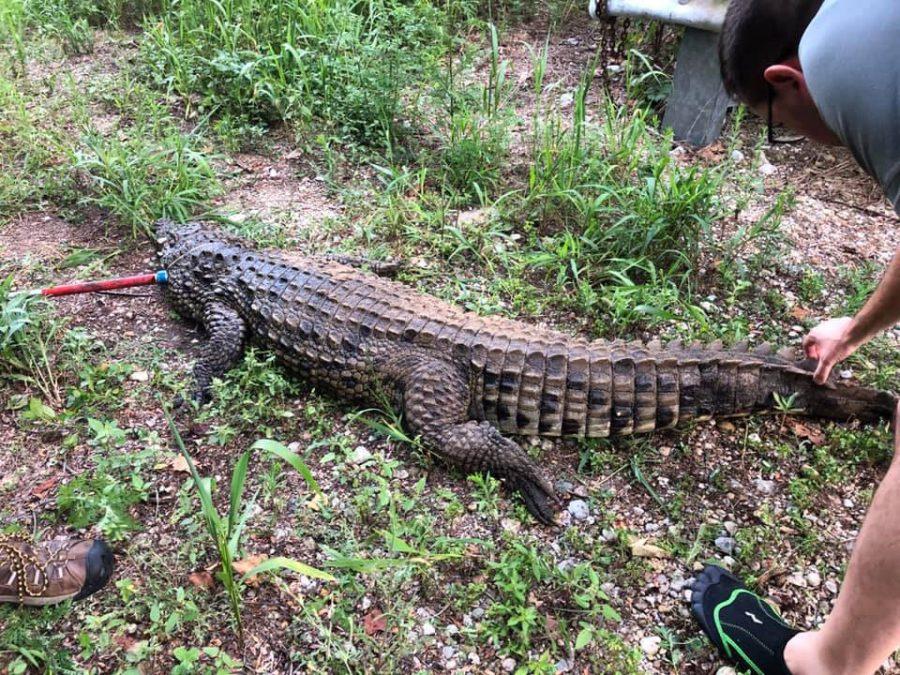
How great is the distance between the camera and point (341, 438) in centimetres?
312

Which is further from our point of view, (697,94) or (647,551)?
(697,94)

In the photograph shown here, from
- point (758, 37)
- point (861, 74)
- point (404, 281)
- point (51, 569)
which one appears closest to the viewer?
point (861, 74)

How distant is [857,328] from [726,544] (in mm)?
1053

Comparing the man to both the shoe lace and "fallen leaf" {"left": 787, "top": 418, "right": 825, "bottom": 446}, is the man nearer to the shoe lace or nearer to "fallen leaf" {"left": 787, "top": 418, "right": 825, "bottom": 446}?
"fallen leaf" {"left": 787, "top": 418, "right": 825, "bottom": 446}

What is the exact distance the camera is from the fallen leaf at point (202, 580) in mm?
2486

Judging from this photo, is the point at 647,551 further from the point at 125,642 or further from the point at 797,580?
the point at 125,642

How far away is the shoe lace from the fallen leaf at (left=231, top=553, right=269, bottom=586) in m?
0.67

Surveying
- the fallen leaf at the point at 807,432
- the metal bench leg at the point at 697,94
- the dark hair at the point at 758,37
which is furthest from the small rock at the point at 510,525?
the metal bench leg at the point at 697,94

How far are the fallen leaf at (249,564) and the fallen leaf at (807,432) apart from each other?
8.27 feet

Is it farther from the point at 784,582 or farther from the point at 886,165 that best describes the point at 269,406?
the point at 886,165

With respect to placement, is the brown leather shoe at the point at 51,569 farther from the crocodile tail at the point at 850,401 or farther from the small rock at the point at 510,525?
the crocodile tail at the point at 850,401

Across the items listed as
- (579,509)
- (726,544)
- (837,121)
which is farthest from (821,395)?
(837,121)

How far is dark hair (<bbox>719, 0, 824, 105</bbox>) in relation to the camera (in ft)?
6.19

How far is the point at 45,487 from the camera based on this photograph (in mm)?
2885
